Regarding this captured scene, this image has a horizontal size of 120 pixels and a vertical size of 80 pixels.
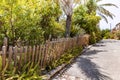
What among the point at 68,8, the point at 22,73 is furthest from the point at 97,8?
the point at 22,73

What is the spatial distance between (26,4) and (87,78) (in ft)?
12.8

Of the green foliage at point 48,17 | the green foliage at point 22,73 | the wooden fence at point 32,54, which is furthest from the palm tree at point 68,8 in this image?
the green foliage at point 22,73

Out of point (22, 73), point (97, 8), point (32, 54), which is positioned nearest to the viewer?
point (22, 73)

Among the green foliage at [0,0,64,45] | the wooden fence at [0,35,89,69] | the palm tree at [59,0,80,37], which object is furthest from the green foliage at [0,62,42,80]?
the palm tree at [59,0,80,37]

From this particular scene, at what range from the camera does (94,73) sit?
9.93m

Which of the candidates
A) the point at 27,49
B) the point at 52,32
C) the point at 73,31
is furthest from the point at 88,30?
the point at 27,49

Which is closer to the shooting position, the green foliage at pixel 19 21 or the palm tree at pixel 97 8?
the green foliage at pixel 19 21

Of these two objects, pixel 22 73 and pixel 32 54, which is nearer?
pixel 22 73

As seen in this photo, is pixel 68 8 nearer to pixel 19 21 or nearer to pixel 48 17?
pixel 48 17

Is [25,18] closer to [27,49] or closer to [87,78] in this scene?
[27,49]

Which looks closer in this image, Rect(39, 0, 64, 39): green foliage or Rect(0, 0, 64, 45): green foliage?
Rect(0, 0, 64, 45): green foliage

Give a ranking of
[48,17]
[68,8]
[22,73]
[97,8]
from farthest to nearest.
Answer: [97,8] < [68,8] < [48,17] < [22,73]

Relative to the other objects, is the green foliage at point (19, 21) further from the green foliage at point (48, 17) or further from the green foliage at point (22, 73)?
the green foliage at point (22, 73)

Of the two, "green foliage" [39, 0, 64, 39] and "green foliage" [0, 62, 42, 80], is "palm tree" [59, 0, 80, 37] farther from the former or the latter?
"green foliage" [0, 62, 42, 80]
